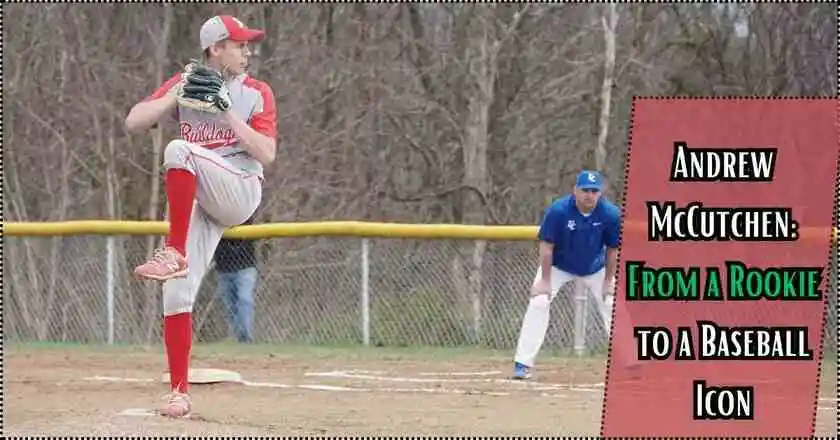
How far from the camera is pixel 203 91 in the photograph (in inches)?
286

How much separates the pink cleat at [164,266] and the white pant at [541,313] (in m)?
5.21

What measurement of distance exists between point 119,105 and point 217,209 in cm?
1373

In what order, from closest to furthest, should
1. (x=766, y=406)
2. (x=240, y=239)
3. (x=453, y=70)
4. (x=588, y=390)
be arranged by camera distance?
(x=766, y=406) → (x=588, y=390) → (x=240, y=239) → (x=453, y=70)

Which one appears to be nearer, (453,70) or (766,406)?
(766,406)

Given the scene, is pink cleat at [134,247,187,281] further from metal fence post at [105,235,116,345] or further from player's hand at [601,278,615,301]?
metal fence post at [105,235,116,345]

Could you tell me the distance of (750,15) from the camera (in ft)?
68.8

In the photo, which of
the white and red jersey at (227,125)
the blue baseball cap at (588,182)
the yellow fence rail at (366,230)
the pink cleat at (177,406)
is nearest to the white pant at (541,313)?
the blue baseball cap at (588,182)

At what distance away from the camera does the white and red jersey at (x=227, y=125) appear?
25.1 ft

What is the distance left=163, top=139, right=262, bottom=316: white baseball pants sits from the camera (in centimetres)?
750

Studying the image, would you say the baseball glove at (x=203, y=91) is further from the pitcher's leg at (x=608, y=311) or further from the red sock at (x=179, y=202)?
the pitcher's leg at (x=608, y=311)

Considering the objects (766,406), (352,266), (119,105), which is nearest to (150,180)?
(119,105)

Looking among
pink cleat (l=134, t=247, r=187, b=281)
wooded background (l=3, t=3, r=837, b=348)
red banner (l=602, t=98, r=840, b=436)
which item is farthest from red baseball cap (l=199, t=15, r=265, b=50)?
wooded background (l=3, t=3, r=837, b=348)

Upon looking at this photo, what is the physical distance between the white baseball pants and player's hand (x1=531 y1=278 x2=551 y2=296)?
4.99m

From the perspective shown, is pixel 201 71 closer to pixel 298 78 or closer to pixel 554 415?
pixel 554 415
